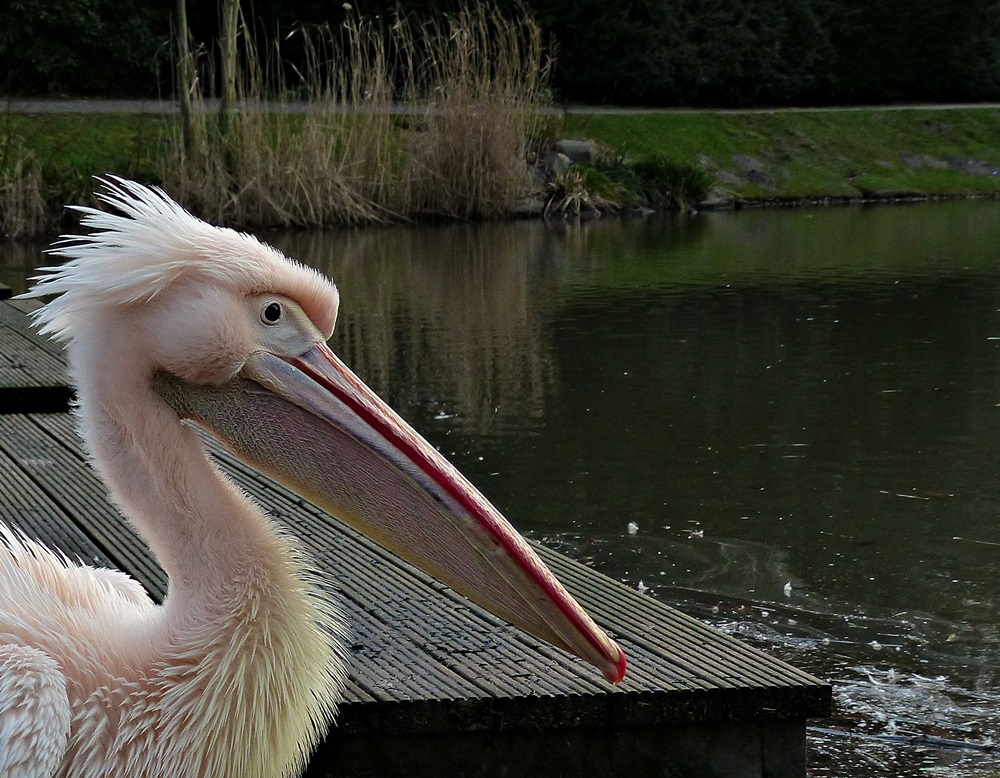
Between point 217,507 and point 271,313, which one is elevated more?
point 271,313

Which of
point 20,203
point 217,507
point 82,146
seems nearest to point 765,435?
point 217,507

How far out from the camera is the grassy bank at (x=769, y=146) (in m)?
16.5

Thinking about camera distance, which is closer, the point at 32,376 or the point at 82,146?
the point at 32,376

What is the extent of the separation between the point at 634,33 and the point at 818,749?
65.6ft

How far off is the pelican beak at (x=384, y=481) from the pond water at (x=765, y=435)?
4.13 feet

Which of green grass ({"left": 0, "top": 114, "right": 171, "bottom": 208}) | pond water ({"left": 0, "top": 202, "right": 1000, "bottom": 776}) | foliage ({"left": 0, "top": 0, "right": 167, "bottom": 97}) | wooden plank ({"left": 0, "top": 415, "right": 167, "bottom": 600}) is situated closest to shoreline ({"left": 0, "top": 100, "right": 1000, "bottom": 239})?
green grass ({"left": 0, "top": 114, "right": 171, "bottom": 208})

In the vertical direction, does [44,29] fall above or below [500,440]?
above

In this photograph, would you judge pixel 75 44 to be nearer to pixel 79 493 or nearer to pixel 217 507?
pixel 79 493

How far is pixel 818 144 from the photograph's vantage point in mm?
20891

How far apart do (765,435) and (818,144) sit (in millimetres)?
16015

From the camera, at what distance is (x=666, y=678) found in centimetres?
255

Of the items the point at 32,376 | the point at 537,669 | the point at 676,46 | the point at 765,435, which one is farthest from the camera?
the point at 676,46

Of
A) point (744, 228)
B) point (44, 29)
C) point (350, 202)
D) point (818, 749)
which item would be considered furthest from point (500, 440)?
point (44, 29)

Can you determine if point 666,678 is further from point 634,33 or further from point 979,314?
point 634,33
